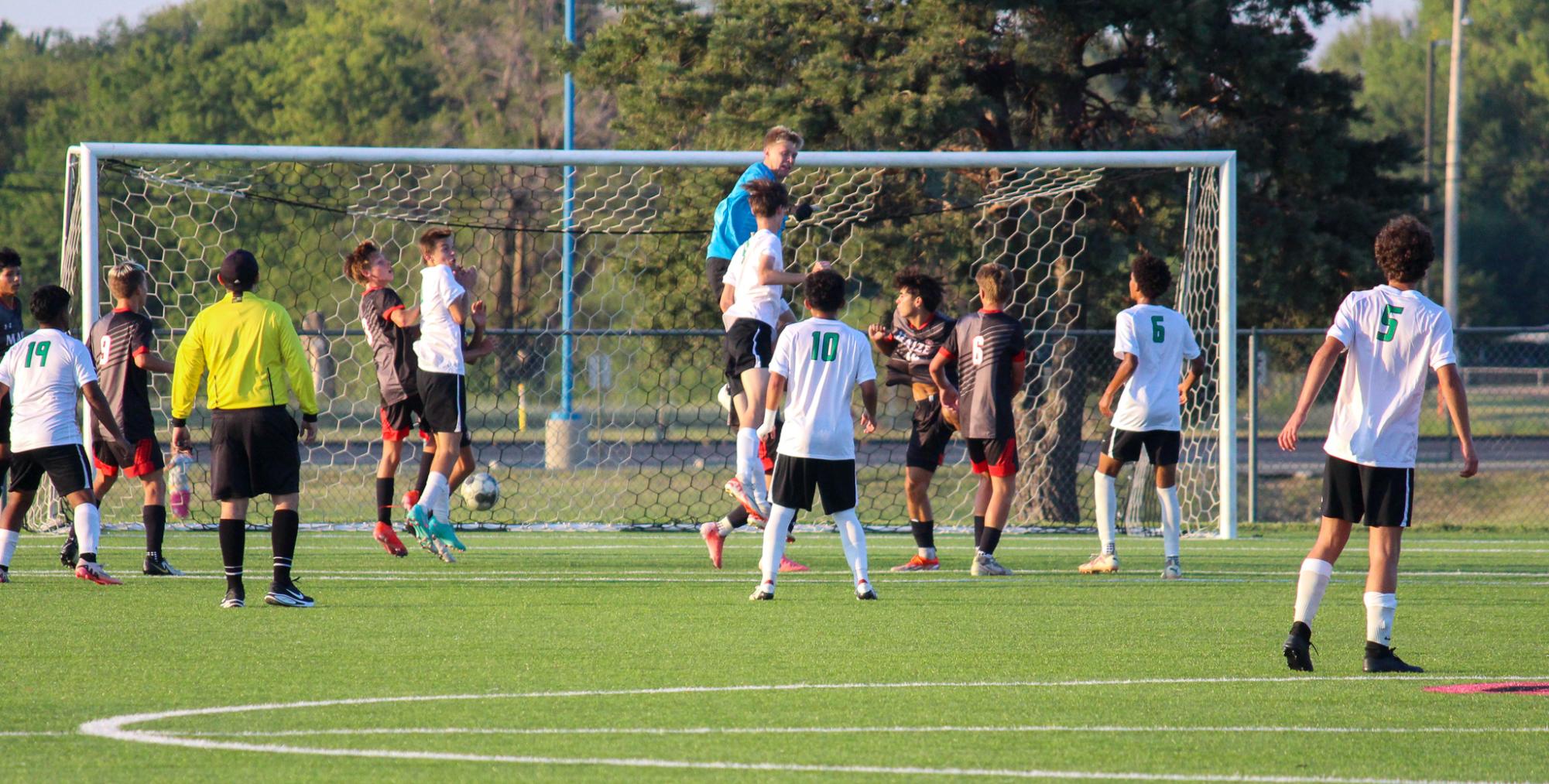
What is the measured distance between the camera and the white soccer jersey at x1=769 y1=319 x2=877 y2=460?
781cm

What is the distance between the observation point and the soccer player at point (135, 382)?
9.17m

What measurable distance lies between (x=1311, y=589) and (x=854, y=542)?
253 cm

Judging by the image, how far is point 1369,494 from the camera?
19.5 feet

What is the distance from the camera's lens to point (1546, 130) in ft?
205

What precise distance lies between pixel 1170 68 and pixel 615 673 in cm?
1409

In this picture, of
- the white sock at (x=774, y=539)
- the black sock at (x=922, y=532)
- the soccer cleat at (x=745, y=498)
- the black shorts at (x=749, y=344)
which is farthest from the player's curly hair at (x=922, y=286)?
the white sock at (x=774, y=539)

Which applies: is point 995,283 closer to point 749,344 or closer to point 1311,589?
point 749,344

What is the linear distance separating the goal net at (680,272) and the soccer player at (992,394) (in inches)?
101

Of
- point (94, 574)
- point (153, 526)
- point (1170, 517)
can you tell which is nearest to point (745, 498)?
point (1170, 517)

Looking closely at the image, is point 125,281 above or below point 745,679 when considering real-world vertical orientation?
above

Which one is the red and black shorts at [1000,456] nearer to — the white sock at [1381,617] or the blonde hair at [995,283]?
the blonde hair at [995,283]

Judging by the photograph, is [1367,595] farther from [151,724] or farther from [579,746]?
[151,724]

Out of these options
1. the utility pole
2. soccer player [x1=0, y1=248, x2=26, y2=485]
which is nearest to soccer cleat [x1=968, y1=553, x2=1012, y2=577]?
soccer player [x1=0, y1=248, x2=26, y2=485]

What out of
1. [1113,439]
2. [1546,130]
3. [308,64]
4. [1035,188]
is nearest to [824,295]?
[1113,439]
